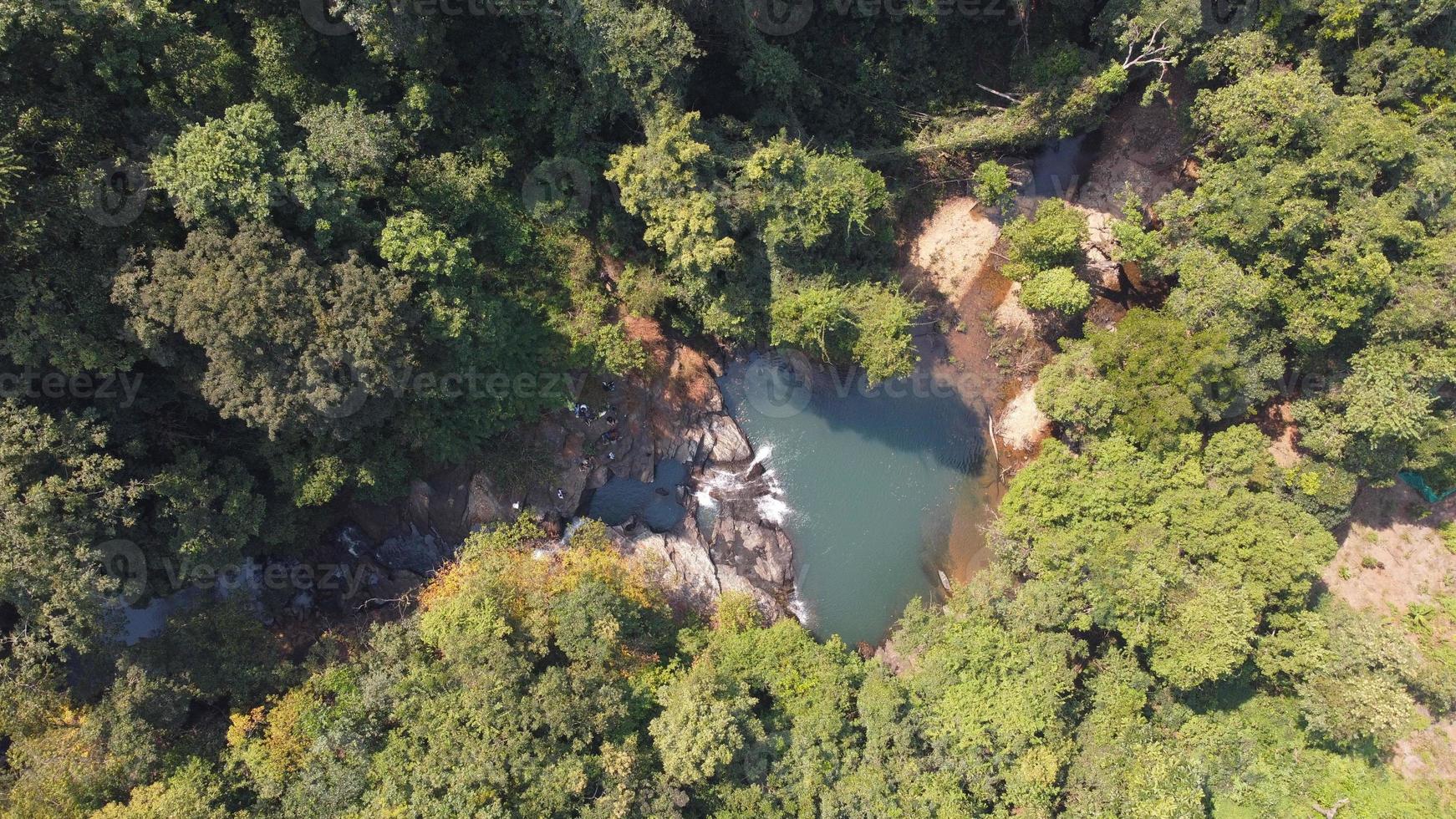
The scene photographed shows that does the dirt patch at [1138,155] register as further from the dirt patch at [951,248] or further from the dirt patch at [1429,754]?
the dirt patch at [1429,754]

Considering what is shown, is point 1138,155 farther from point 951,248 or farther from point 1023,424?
point 1023,424

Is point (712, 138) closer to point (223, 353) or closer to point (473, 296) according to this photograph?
point (473, 296)

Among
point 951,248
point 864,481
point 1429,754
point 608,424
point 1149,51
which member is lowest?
point 1429,754

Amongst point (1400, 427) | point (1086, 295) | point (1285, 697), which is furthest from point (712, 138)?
point (1285, 697)

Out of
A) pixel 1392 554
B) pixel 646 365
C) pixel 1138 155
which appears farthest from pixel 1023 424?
pixel 646 365

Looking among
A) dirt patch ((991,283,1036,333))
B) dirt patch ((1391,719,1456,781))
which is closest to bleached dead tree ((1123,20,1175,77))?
dirt patch ((991,283,1036,333))

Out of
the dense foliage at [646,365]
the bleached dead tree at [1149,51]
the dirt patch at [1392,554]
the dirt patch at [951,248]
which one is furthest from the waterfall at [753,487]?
the dirt patch at [1392,554]
